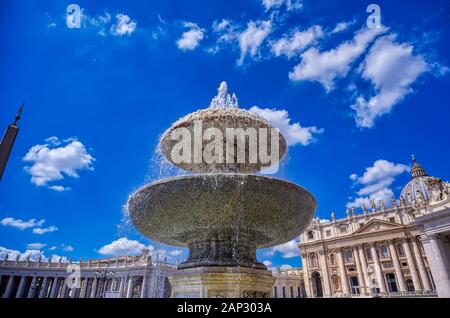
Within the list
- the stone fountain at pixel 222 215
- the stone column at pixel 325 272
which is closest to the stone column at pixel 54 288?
the stone column at pixel 325 272

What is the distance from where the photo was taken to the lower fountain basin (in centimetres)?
657

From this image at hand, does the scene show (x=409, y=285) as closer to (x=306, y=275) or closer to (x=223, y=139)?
(x=306, y=275)

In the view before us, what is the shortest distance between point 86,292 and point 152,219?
5479 cm

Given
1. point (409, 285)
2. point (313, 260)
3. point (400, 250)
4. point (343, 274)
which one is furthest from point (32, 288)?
point (400, 250)

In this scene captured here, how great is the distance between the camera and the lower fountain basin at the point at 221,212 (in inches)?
259

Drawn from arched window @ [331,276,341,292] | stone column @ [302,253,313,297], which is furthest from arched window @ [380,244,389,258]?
stone column @ [302,253,313,297]

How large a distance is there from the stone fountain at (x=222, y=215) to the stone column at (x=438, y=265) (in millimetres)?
21876

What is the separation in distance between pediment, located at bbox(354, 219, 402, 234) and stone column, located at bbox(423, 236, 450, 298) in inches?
1107

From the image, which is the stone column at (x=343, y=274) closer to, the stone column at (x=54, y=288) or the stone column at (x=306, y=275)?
the stone column at (x=306, y=275)

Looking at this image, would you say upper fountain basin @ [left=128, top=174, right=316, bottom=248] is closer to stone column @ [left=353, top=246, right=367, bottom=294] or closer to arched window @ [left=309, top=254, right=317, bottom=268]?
stone column @ [left=353, top=246, right=367, bottom=294]

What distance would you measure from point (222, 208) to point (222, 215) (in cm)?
27

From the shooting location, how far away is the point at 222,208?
692 cm
